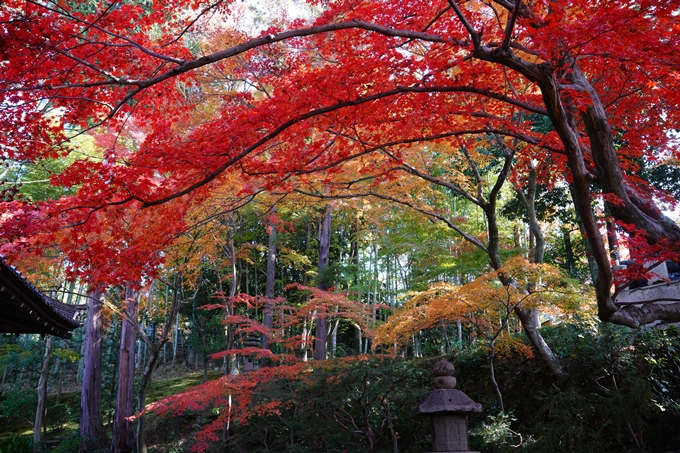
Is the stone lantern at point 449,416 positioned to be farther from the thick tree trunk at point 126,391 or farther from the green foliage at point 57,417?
the green foliage at point 57,417

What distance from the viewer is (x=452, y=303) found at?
7.12m

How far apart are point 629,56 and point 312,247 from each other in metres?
16.6

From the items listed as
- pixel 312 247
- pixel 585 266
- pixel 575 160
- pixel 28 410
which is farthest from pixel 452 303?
pixel 28 410

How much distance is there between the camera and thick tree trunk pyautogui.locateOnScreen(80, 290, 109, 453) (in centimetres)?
1198

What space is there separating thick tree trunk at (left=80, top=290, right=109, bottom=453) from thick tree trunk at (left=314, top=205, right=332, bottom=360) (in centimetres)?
590

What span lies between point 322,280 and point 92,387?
6.86 metres

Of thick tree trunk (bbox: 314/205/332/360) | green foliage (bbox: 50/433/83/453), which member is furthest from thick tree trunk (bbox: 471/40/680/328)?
green foliage (bbox: 50/433/83/453)

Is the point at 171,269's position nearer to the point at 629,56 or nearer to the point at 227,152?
the point at 227,152

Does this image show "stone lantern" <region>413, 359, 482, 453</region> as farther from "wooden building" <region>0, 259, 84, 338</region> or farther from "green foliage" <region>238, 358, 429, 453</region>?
"wooden building" <region>0, 259, 84, 338</region>

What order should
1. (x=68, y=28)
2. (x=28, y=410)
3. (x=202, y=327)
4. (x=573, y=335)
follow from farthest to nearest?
(x=202, y=327)
(x=28, y=410)
(x=573, y=335)
(x=68, y=28)

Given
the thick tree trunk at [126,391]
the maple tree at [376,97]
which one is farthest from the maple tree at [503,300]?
the thick tree trunk at [126,391]

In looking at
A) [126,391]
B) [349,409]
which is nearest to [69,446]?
[126,391]

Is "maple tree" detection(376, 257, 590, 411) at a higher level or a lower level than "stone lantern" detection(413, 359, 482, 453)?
higher

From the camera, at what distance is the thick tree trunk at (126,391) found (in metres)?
Answer: 11.2
